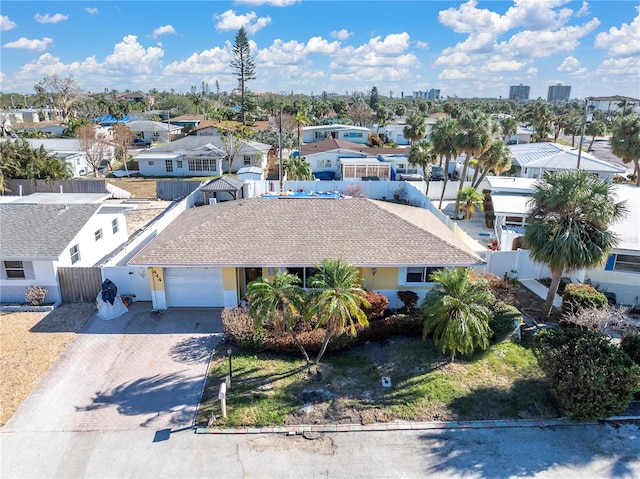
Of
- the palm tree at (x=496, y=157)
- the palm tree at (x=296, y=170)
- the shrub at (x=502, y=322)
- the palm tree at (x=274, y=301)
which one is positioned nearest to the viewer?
the palm tree at (x=274, y=301)

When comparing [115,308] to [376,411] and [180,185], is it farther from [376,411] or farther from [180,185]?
[180,185]

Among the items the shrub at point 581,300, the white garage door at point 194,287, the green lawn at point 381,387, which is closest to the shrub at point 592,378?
the green lawn at point 381,387

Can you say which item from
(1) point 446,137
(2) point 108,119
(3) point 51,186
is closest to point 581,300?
(1) point 446,137

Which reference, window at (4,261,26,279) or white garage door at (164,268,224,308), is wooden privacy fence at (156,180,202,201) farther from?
white garage door at (164,268,224,308)

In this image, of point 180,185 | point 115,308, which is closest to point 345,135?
point 180,185

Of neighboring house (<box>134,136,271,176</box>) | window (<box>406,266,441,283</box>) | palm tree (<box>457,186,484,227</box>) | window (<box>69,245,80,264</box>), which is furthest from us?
neighboring house (<box>134,136,271,176</box>)

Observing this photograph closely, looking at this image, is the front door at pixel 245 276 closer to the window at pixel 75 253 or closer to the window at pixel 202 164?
the window at pixel 75 253

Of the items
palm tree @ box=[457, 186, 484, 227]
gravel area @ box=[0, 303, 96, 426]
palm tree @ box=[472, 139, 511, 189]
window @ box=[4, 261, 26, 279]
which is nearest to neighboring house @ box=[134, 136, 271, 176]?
palm tree @ box=[457, 186, 484, 227]
